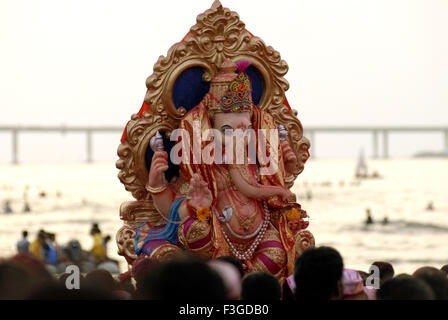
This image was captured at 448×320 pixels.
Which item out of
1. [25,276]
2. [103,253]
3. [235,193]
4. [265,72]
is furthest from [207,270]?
[103,253]

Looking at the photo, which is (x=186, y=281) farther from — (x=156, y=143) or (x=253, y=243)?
(x=156, y=143)

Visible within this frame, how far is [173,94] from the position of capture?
10453mm

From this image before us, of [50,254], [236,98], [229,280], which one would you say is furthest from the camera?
[50,254]

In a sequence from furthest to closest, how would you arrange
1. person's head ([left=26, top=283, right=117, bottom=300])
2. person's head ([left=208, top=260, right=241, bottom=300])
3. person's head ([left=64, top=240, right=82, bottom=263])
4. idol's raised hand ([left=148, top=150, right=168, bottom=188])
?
1. person's head ([left=64, top=240, right=82, bottom=263])
2. idol's raised hand ([left=148, top=150, right=168, bottom=188])
3. person's head ([left=208, top=260, right=241, bottom=300])
4. person's head ([left=26, top=283, right=117, bottom=300])

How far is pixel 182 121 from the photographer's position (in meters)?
10.2

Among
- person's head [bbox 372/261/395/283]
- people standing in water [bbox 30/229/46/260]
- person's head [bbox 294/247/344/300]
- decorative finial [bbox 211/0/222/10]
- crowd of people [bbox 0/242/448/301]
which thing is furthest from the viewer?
people standing in water [bbox 30/229/46/260]

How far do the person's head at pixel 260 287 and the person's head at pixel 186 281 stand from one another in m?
1.47

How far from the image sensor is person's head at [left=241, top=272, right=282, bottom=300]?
7102mm

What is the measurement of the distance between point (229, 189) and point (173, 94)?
1.03 metres

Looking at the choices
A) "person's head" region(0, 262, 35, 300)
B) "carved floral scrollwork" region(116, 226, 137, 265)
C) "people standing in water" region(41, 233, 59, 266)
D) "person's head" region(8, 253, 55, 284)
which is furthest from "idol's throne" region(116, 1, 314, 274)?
"people standing in water" region(41, 233, 59, 266)

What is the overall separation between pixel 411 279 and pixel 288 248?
10.7 feet

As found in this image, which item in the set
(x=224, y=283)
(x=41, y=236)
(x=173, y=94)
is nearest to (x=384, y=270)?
(x=173, y=94)

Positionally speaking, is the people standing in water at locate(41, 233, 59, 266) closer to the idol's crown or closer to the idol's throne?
the idol's throne
